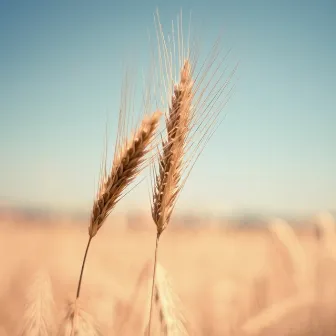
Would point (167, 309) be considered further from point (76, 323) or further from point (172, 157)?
point (172, 157)

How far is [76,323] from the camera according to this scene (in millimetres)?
861

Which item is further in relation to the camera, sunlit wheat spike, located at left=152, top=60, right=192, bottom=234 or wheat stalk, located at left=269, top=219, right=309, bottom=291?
wheat stalk, located at left=269, top=219, right=309, bottom=291

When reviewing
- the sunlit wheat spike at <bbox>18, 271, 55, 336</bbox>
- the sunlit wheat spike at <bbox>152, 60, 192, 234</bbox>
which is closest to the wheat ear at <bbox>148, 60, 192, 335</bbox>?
the sunlit wheat spike at <bbox>152, 60, 192, 234</bbox>

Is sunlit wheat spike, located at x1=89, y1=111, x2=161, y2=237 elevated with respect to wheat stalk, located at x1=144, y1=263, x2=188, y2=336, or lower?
elevated

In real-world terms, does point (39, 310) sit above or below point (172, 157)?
below

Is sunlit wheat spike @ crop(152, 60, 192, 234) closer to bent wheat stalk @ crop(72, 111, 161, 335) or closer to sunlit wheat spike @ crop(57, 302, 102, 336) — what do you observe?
bent wheat stalk @ crop(72, 111, 161, 335)

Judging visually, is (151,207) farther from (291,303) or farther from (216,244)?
(216,244)

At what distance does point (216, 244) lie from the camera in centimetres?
213

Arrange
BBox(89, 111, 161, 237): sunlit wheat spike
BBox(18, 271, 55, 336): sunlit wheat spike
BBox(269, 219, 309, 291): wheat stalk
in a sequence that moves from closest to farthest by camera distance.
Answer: BBox(89, 111, 161, 237): sunlit wheat spike
BBox(18, 271, 55, 336): sunlit wheat spike
BBox(269, 219, 309, 291): wheat stalk

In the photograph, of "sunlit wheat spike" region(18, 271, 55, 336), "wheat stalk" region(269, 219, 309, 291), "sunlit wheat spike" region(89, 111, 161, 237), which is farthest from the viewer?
"wheat stalk" region(269, 219, 309, 291)

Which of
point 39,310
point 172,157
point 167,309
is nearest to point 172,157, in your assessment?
point 172,157

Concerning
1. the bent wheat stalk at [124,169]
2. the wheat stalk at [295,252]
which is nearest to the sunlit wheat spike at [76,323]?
the bent wheat stalk at [124,169]

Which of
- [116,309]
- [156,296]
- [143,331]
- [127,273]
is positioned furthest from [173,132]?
[127,273]

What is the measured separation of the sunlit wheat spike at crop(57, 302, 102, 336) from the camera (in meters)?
0.86
